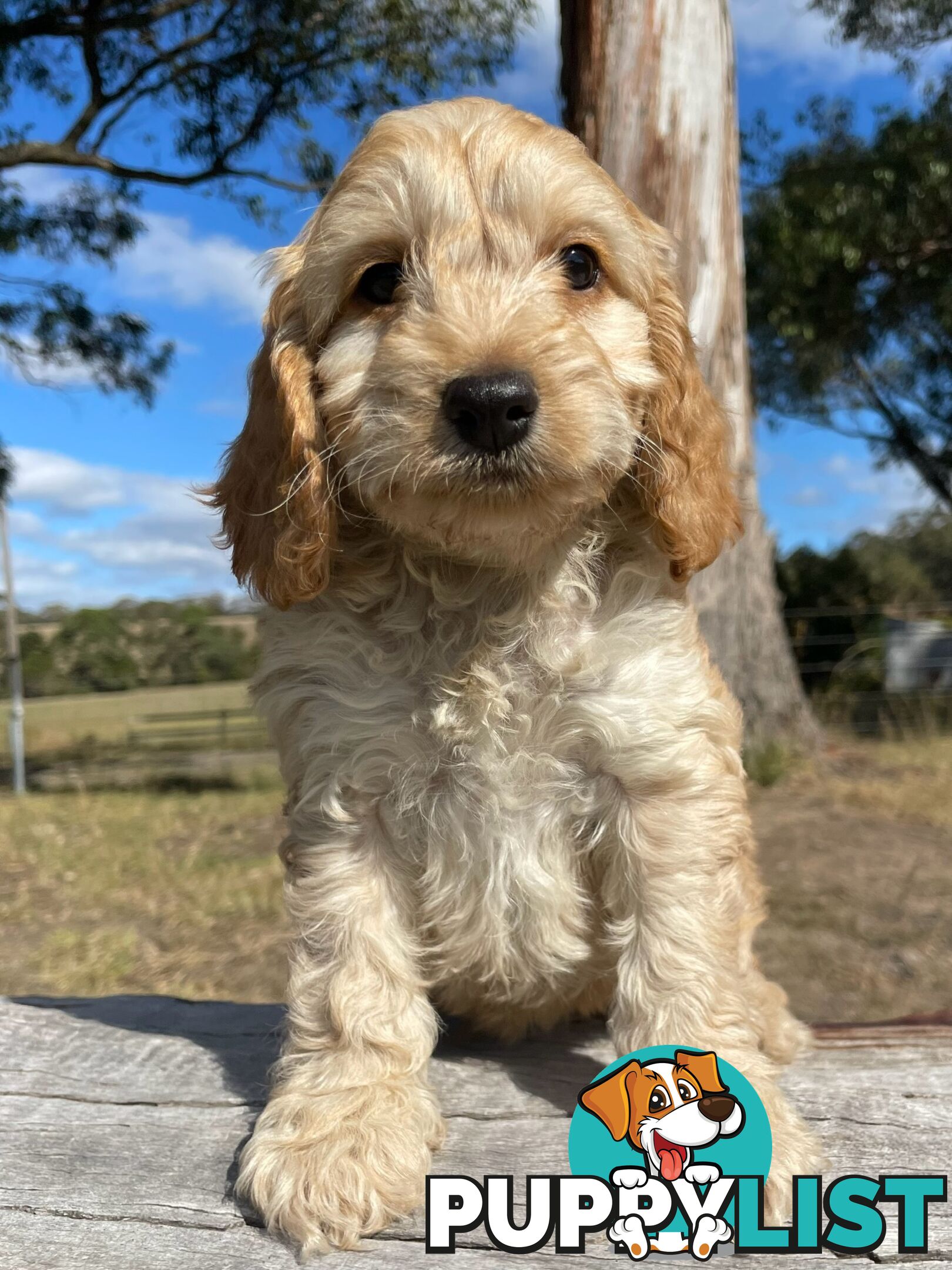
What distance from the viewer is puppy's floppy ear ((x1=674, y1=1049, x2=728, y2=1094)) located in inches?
73.6

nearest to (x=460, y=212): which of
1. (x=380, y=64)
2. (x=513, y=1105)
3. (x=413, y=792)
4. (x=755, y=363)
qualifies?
(x=413, y=792)

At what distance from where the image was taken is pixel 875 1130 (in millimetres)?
2213

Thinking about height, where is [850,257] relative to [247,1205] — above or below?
above

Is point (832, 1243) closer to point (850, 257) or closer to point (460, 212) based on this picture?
point (460, 212)

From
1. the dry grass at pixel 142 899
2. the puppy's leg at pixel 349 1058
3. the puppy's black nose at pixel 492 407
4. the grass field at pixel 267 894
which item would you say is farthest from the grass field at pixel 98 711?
the puppy's black nose at pixel 492 407

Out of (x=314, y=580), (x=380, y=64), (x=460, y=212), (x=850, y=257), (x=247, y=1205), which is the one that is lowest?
(x=247, y=1205)

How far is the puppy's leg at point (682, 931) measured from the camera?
81.1 inches

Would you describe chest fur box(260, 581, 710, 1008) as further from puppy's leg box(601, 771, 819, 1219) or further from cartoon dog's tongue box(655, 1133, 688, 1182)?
cartoon dog's tongue box(655, 1133, 688, 1182)

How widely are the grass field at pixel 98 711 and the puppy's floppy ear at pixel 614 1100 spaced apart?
1027 cm

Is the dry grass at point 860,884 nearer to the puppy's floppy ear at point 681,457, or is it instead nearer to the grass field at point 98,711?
the puppy's floppy ear at point 681,457

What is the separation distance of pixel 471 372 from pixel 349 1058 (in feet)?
4.84

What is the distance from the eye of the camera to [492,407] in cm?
184

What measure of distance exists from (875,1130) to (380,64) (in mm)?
9205

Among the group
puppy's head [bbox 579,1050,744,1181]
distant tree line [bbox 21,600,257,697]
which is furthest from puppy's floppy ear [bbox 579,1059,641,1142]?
distant tree line [bbox 21,600,257,697]
